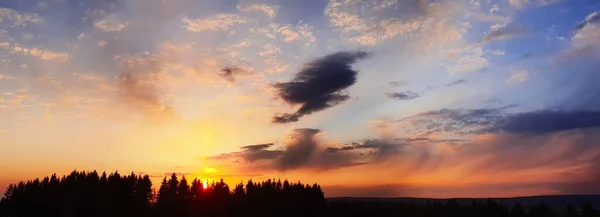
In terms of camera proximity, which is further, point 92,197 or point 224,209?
point 224,209

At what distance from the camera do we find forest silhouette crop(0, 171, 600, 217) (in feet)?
443

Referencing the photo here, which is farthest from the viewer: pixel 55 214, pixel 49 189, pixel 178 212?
pixel 178 212

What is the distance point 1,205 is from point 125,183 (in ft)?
125

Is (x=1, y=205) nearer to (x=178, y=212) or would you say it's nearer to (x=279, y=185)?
(x=178, y=212)

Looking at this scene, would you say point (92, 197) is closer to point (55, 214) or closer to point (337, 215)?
point (55, 214)

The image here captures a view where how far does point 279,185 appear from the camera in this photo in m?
193

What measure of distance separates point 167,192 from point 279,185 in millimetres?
55880

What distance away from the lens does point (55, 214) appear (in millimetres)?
130125

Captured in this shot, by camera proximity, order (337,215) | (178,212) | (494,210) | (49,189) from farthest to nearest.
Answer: (337,215) < (494,210) < (178,212) < (49,189)

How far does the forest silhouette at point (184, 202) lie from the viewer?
135012 mm

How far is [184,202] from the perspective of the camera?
156000mm

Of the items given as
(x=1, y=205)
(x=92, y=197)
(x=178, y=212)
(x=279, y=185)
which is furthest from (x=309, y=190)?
(x=1, y=205)

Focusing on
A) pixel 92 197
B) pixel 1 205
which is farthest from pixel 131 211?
pixel 1 205

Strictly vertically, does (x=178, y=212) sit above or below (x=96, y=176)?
below
